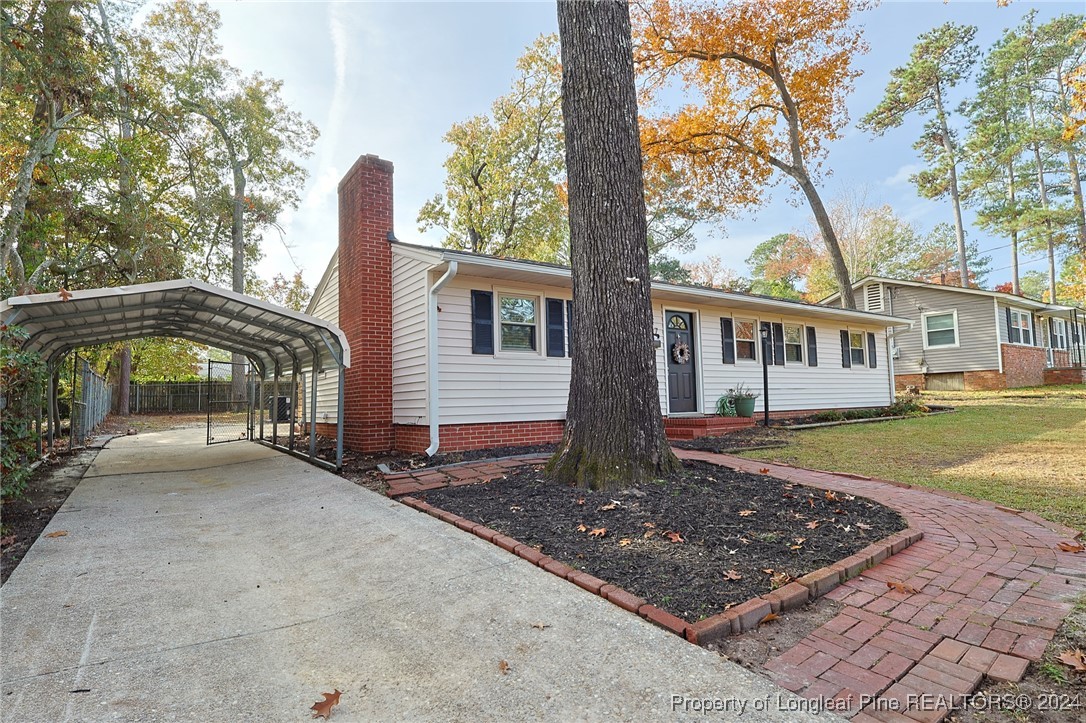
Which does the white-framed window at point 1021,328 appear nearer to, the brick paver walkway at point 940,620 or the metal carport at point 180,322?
the brick paver walkway at point 940,620

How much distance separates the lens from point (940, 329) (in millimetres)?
18953

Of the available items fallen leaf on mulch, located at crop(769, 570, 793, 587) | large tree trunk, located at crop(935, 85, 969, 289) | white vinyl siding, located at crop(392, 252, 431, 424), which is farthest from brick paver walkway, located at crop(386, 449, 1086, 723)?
large tree trunk, located at crop(935, 85, 969, 289)

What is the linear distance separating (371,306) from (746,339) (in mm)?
8081

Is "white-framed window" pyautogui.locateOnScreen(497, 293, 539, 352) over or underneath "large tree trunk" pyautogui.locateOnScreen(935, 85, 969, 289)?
underneath

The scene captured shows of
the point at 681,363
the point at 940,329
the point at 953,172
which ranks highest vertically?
the point at 953,172

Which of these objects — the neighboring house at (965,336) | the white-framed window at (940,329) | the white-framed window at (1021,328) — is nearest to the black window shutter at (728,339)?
the neighboring house at (965,336)

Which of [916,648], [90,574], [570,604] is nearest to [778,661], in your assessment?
[916,648]

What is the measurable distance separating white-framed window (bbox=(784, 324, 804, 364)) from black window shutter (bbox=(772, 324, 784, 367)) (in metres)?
0.22

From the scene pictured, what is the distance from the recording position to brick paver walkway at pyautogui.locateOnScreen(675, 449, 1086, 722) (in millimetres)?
1838

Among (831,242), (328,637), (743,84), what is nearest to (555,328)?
(328,637)

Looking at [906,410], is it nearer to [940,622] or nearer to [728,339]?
[728,339]

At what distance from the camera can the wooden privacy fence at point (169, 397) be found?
2261 cm

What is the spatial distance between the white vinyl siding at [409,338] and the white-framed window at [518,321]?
1.23 meters

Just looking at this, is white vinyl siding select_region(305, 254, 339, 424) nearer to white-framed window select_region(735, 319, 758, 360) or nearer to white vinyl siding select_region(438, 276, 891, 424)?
white vinyl siding select_region(438, 276, 891, 424)
